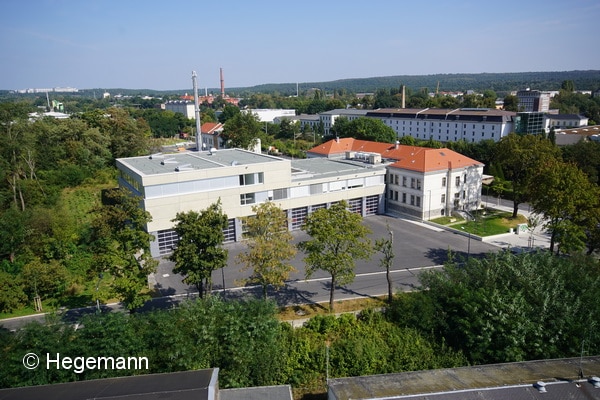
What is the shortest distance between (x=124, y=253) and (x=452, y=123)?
71.5m

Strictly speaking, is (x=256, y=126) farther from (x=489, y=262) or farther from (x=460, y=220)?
(x=489, y=262)

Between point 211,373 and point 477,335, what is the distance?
1146 centimetres

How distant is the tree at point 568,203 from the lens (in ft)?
87.6

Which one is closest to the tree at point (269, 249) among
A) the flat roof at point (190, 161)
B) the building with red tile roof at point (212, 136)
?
the flat roof at point (190, 161)

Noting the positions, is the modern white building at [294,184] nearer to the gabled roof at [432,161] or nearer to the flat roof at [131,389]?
the gabled roof at [432,161]

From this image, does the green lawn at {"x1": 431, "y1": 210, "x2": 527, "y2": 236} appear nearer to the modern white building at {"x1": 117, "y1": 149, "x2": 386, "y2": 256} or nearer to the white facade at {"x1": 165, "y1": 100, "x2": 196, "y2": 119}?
the modern white building at {"x1": 117, "y1": 149, "x2": 386, "y2": 256}

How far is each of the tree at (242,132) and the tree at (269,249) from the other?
133 ft

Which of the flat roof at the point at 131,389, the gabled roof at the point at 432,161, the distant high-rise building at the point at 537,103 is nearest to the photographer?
the flat roof at the point at 131,389

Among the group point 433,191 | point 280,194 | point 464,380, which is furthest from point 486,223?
point 464,380

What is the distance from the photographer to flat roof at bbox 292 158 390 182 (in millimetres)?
38547

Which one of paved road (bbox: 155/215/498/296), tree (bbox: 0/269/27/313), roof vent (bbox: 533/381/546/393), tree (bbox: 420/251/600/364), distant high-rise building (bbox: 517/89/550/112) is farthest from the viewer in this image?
distant high-rise building (bbox: 517/89/550/112)

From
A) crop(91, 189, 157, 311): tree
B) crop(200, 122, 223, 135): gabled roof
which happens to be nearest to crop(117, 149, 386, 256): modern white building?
crop(91, 189, 157, 311): tree

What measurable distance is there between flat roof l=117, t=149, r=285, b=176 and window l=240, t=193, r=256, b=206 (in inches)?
112

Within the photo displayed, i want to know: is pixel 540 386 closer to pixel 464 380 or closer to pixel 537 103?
pixel 464 380
